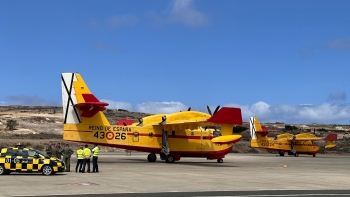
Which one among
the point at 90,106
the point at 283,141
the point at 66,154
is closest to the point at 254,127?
the point at 283,141

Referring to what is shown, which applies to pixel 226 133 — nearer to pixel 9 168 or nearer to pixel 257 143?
pixel 9 168

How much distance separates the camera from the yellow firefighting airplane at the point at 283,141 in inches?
2753

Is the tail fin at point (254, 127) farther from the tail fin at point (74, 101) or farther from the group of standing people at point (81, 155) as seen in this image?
the group of standing people at point (81, 155)

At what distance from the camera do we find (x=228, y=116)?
125ft

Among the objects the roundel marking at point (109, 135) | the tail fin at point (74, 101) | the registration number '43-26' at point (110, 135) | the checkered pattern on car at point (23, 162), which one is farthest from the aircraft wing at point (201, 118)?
the checkered pattern on car at point (23, 162)

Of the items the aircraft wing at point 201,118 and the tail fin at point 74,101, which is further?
the tail fin at point 74,101

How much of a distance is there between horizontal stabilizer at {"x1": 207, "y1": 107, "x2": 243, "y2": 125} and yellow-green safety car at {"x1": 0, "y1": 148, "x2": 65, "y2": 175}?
14802mm

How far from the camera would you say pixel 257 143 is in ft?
228

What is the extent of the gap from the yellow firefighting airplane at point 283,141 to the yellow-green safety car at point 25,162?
46.6 m

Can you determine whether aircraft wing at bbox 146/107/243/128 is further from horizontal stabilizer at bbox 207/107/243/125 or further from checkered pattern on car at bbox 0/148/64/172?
checkered pattern on car at bbox 0/148/64/172

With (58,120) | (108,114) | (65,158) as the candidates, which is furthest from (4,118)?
(65,158)

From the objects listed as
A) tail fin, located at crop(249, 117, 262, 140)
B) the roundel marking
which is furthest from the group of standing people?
tail fin, located at crop(249, 117, 262, 140)

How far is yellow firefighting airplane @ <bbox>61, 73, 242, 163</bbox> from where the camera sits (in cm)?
3891

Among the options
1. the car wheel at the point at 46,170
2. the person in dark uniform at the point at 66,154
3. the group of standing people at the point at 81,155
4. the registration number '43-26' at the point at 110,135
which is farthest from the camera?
the registration number '43-26' at the point at 110,135
